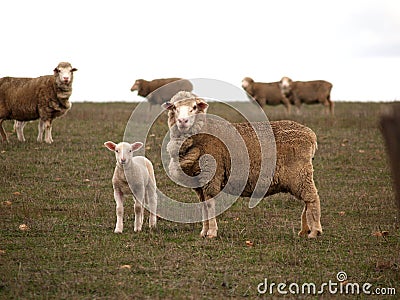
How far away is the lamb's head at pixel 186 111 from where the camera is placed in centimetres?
858

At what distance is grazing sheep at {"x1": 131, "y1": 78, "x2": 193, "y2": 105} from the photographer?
26766mm

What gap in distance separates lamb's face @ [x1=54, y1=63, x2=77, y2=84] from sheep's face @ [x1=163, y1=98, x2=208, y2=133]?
27.2 feet

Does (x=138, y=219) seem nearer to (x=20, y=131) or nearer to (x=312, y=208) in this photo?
(x=312, y=208)

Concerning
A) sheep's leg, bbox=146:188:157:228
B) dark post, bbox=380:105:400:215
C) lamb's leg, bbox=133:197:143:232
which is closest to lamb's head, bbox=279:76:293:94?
sheep's leg, bbox=146:188:157:228

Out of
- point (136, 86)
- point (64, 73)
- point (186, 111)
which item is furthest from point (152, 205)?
point (136, 86)

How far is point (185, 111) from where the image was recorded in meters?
8.57

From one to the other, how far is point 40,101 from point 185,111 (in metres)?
8.94

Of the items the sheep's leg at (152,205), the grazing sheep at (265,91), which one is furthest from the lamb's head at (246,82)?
the sheep's leg at (152,205)

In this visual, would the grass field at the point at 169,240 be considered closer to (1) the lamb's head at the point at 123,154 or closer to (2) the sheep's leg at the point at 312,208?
(2) the sheep's leg at the point at 312,208

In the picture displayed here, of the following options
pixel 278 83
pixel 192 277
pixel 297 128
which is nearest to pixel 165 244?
pixel 192 277

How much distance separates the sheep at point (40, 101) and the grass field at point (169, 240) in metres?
1.39

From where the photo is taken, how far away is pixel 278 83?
98.9 feet

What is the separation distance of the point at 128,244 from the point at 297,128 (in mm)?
2753

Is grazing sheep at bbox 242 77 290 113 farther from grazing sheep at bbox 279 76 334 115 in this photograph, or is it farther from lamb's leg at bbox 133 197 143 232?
lamb's leg at bbox 133 197 143 232
